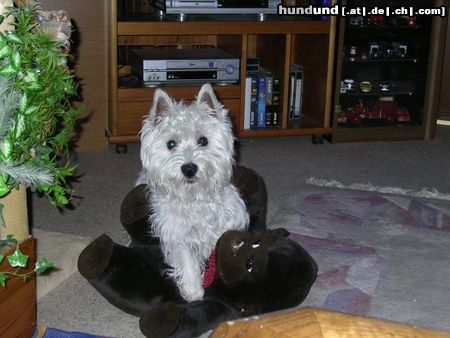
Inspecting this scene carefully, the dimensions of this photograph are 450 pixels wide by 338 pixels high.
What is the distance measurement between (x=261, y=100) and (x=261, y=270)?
195 cm

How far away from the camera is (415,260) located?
7.82 ft

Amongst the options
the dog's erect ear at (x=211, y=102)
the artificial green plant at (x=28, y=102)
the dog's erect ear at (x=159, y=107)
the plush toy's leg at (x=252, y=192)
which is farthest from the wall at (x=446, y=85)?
the artificial green plant at (x=28, y=102)

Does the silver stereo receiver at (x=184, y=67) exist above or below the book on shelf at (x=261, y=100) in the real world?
above

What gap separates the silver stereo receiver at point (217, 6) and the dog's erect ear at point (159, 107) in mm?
1497

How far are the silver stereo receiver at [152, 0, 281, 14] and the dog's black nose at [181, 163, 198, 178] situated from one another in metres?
1.65

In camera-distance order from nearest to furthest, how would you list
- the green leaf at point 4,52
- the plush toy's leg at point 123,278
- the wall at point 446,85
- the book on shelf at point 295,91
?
the green leaf at point 4,52
the plush toy's leg at point 123,278
the book on shelf at point 295,91
the wall at point 446,85

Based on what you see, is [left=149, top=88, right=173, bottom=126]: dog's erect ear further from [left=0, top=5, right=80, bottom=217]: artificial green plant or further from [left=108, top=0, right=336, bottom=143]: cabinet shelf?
[left=108, top=0, right=336, bottom=143]: cabinet shelf

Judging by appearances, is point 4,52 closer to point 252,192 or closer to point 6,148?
point 6,148

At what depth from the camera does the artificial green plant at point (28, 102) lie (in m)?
1.33

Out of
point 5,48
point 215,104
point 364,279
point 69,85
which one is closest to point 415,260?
point 364,279

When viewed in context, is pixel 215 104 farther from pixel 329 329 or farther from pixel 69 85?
pixel 329 329

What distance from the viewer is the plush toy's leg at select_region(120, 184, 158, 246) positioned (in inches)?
84.1

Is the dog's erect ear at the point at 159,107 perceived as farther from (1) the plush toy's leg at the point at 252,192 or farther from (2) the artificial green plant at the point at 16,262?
(2) the artificial green plant at the point at 16,262

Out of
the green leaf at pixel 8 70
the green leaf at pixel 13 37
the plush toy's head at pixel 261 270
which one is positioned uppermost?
the green leaf at pixel 13 37
